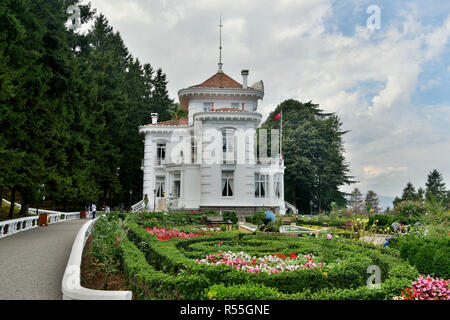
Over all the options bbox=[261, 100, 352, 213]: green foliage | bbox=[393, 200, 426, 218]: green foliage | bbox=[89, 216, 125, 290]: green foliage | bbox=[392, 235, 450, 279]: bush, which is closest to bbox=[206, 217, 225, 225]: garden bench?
bbox=[89, 216, 125, 290]: green foliage

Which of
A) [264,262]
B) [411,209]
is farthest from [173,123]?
[264,262]

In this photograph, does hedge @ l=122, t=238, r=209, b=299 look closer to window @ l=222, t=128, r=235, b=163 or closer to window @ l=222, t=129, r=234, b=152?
window @ l=222, t=128, r=235, b=163

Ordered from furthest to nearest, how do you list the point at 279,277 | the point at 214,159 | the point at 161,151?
the point at 161,151, the point at 214,159, the point at 279,277

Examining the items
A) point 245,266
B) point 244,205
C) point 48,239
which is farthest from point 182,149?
point 245,266

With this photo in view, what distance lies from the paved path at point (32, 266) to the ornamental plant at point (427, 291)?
655 cm

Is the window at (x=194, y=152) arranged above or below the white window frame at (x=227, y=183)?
above

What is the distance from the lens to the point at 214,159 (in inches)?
1081

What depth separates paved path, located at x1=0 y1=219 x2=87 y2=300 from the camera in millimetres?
6941

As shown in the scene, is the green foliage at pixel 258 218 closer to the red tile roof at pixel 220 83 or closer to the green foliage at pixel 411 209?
the green foliage at pixel 411 209

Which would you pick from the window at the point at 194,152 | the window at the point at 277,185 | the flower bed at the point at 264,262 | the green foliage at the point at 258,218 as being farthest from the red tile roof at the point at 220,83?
the flower bed at the point at 264,262

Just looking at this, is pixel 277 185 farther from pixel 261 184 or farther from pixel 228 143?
pixel 228 143

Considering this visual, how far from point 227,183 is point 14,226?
1537cm

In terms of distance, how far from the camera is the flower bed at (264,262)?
7.75 meters
